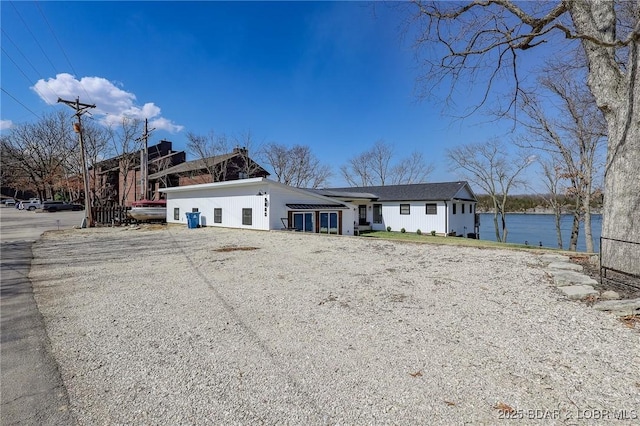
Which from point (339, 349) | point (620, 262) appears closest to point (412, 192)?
point (620, 262)

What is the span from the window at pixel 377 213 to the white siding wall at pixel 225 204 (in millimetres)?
13308

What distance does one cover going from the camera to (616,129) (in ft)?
17.2

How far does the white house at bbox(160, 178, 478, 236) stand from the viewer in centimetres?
1670

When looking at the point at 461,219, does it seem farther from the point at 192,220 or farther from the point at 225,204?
the point at 192,220

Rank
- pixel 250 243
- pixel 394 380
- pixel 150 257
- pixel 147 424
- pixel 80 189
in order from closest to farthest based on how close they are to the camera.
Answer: pixel 147 424 → pixel 394 380 → pixel 150 257 → pixel 250 243 → pixel 80 189

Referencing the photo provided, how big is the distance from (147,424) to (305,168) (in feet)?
124

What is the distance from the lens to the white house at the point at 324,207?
16703mm

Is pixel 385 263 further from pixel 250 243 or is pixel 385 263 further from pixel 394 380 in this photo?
pixel 250 243

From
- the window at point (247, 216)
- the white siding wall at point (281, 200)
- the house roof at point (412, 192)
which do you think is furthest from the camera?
the house roof at point (412, 192)

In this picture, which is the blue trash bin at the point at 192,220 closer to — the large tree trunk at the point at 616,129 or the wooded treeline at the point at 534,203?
the large tree trunk at the point at 616,129

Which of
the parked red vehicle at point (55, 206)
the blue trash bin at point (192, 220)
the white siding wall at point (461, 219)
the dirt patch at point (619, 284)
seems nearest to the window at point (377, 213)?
the white siding wall at point (461, 219)

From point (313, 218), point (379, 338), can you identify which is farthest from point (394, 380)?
point (313, 218)

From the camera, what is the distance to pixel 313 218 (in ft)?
58.3

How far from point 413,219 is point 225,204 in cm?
1483
